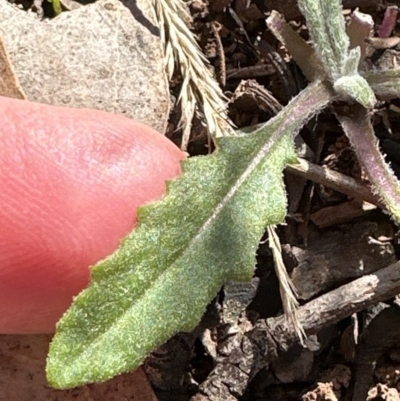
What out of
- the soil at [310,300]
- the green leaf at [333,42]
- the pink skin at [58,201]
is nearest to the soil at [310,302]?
the soil at [310,300]

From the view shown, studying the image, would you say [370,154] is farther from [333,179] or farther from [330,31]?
[330,31]

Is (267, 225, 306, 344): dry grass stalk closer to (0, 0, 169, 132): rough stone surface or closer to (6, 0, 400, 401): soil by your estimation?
(6, 0, 400, 401): soil

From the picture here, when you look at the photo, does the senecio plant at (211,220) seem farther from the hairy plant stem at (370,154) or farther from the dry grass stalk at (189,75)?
the dry grass stalk at (189,75)

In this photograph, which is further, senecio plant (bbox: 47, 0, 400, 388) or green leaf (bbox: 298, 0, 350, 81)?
green leaf (bbox: 298, 0, 350, 81)

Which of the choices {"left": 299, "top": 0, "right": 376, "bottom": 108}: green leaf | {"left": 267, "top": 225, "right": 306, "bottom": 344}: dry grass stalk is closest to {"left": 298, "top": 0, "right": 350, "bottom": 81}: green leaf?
{"left": 299, "top": 0, "right": 376, "bottom": 108}: green leaf

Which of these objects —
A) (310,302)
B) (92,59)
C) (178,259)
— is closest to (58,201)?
(178,259)

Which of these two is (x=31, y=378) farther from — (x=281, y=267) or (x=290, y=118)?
(x=290, y=118)

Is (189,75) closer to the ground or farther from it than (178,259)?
farther from it

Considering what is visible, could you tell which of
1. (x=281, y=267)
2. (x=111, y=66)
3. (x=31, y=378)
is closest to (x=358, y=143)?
(x=281, y=267)
